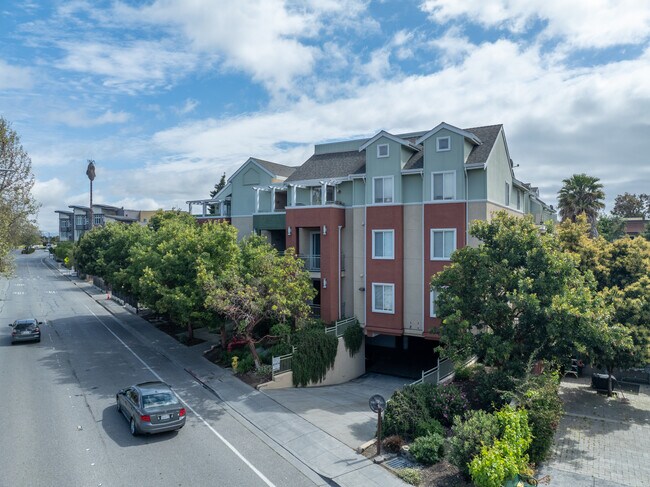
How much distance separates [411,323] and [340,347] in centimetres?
440

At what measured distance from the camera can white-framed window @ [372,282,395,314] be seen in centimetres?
2595

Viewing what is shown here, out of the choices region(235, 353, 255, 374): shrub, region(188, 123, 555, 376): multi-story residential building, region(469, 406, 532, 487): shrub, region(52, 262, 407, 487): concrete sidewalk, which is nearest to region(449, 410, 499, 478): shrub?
region(469, 406, 532, 487): shrub

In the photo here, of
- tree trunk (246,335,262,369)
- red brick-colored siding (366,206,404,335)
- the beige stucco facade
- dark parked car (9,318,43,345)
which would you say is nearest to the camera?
tree trunk (246,335,262,369)

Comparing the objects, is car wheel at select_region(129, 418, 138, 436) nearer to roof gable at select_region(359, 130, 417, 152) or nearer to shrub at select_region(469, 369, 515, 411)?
shrub at select_region(469, 369, 515, 411)

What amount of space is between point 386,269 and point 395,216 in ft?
10.6

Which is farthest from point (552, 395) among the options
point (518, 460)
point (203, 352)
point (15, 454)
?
point (203, 352)

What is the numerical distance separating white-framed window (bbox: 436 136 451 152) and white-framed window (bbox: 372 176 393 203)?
10.7ft

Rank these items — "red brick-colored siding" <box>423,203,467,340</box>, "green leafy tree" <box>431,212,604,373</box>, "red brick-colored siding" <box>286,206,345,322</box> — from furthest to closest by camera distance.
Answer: "red brick-colored siding" <box>286,206,345,322</box> → "red brick-colored siding" <box>423,203,467,340</box> → "green leafy tree" <box>431,212,604,373</box>

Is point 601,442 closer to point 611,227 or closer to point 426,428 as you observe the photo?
point 426,428

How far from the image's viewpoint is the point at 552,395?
14.1 meters

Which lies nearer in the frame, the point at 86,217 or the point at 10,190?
the point at 10,190

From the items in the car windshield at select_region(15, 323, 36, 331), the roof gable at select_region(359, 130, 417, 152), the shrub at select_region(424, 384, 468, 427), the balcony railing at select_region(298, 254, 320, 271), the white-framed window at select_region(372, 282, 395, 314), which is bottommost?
the shrub at select_region(424, 384, 468, 427)

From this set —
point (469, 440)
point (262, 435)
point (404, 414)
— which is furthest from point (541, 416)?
point (262, 435)

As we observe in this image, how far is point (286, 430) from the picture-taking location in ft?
52.6
